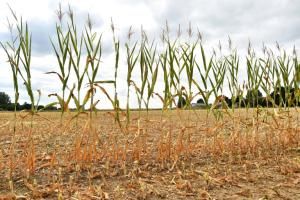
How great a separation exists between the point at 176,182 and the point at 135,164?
43 cm

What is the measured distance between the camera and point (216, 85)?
3018 mm

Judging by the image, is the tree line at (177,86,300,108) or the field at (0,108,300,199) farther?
the tree line at (177,86,300,108)

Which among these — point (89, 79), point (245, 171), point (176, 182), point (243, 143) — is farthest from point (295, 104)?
point (89, 79)

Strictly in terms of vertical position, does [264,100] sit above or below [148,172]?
above

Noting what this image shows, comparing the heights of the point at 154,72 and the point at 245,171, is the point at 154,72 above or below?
above

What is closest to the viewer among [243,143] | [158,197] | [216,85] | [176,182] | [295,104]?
[158,197]

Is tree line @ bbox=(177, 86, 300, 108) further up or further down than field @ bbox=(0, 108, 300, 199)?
further up

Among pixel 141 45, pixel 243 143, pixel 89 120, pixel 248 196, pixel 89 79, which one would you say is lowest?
pixel 248 196

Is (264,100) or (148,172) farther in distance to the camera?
(264,100)

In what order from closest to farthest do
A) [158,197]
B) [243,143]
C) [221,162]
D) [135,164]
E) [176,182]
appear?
[158,197] < [176,182] < [135,164] < [221,162] < [243,143]

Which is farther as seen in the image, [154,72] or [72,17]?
[154,72]

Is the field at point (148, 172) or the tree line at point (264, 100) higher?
the tree line at point (264, 100)

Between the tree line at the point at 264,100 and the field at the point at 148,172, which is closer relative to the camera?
the field at the point at 148,172

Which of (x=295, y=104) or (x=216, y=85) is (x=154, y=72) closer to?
(x=216, y=85)
